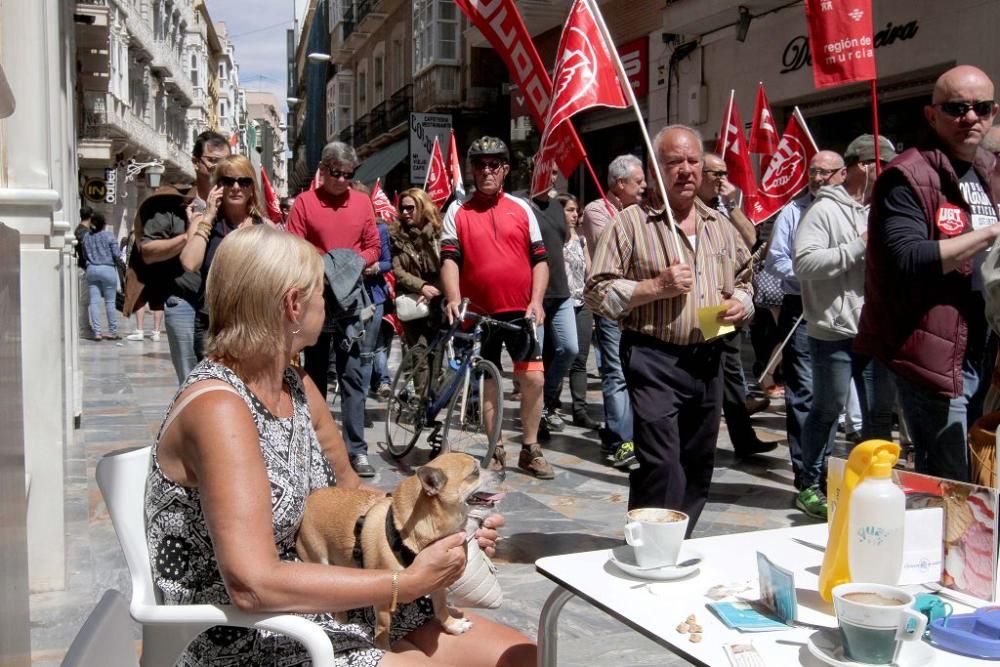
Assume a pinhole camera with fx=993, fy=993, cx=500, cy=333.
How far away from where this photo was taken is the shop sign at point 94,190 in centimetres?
2966

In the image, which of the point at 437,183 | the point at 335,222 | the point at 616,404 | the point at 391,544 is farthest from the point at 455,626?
the point at 437,183

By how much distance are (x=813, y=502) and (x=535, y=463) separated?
A: 1825mm

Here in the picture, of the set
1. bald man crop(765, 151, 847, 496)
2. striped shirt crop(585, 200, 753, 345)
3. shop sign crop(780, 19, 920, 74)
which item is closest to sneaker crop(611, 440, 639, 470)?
bald man crop(765, 151, 847, 496)

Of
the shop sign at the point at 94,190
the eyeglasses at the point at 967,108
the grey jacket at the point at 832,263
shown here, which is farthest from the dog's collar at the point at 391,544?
the shop sign at the point at 94,190

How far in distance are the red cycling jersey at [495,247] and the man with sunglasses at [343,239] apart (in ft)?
2.02

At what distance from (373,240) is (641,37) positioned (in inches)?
511

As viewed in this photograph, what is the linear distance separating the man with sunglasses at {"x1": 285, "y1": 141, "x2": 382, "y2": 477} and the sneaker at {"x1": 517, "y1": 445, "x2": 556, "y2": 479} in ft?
3.35

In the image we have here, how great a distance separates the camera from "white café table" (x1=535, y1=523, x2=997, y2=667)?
5.75 ft

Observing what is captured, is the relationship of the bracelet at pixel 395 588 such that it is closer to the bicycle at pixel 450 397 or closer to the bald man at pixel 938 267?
the bald man at pixel 938 267

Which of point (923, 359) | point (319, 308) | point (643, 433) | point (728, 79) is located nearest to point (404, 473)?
point (643, 433)

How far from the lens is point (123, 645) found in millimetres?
1472

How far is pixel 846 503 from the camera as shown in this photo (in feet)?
6.40

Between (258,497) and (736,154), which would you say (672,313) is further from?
(736,154)

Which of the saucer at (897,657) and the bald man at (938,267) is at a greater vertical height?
the bald man at (938,267)
